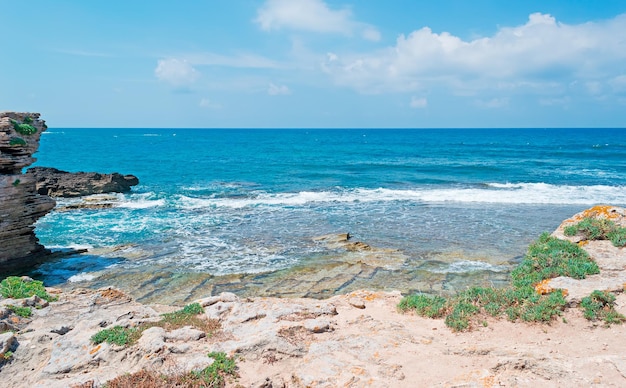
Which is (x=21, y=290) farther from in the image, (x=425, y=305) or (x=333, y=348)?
(x=425, y=305)

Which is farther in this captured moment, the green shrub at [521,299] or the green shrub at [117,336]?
the green shrub at [521,299]

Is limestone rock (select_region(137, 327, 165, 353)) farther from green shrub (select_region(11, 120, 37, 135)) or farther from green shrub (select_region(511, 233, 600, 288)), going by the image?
green shrub (select_region(11, 120, 37, 135))

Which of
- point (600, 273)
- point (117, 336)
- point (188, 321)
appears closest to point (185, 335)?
point (188, 321)

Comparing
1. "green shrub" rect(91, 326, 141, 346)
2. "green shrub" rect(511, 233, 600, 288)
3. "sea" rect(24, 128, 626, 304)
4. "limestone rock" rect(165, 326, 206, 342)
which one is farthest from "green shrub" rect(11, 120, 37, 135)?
"green shrub" rect(511, 233, 600, 288)

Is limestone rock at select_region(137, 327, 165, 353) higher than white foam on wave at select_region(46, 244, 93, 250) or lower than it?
higher

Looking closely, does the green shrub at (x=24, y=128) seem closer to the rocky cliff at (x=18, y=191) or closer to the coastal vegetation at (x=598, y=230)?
the rocky cliff at (x=18, y=191)

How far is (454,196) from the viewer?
3086 cm

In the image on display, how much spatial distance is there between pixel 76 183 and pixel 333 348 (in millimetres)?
30816

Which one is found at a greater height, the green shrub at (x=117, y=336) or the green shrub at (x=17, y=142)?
the green shrub at (x=17, y=142)

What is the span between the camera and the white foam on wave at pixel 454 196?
2878 centimetres

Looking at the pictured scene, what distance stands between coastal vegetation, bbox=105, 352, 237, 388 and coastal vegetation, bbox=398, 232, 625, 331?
156 inches

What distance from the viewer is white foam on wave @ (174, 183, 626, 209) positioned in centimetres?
2878

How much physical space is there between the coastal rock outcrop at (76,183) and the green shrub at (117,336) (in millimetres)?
27373

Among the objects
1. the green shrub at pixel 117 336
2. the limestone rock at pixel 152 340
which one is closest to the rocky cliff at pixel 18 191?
the green shrub at pixel 117 336
